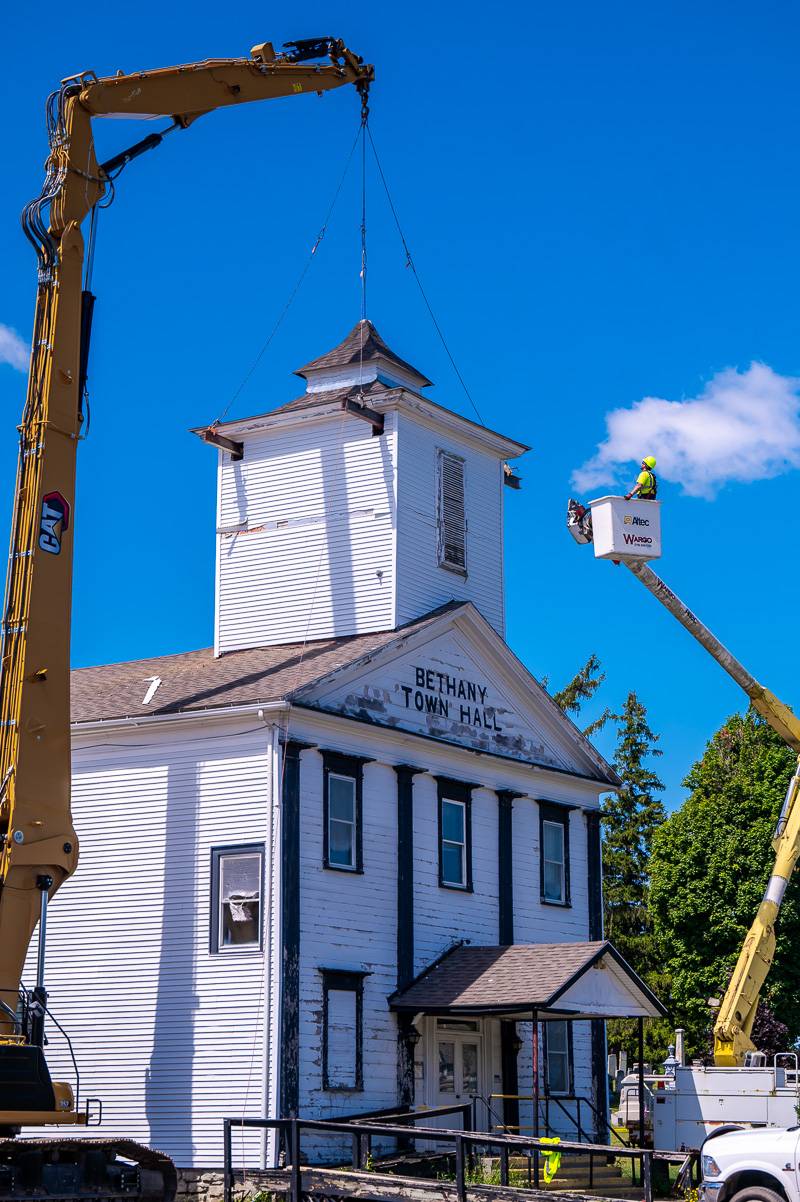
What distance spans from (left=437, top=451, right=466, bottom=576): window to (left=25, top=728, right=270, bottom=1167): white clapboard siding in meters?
7.00

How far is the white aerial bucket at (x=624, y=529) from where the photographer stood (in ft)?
95.7

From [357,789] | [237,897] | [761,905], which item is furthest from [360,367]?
[761,905]

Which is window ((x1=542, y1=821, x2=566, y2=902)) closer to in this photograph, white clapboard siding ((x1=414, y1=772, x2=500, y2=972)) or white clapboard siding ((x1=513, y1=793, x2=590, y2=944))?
white clapboard siding ((x1=513, y1=793, x2=590, y2=944))

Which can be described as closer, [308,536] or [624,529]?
[624,529]

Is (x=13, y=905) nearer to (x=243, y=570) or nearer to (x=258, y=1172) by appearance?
(x=258, y=1172)

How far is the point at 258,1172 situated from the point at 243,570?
38.7 ft

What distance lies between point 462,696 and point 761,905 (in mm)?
8570

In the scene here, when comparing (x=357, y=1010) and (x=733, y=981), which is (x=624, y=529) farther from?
(x=733, y=981)

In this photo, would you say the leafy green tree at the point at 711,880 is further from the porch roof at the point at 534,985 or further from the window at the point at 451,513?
the porch roof at the point at 534,985

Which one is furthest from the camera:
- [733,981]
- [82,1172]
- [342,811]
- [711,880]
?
[711,880]

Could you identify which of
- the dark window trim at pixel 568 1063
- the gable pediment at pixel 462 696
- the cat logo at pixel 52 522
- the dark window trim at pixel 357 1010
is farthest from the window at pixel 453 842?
the cat logo at pixel 52 522

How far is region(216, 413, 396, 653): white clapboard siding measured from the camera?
31.2 m

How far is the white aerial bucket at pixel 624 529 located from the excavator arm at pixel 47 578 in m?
9.52

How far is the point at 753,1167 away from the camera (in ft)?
65.5
